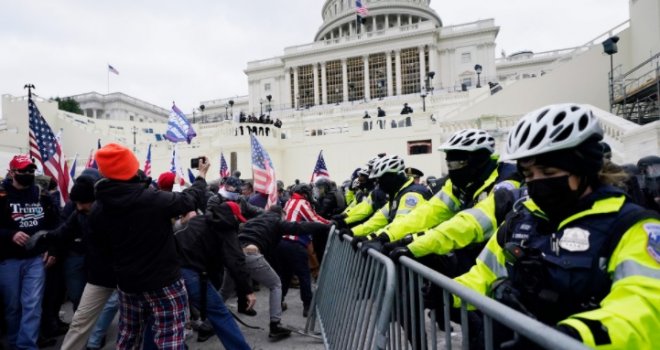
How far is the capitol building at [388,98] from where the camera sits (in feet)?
64.2

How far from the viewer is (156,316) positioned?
10.5 feet

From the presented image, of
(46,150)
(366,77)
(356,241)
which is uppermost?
(366,77)

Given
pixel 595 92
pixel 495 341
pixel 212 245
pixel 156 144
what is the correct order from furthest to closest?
pixel 156 144 → pixel 595 92 → pixel 212 245 → pixel 495 341

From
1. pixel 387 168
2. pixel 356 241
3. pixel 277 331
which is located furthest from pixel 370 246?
pixel 277 331

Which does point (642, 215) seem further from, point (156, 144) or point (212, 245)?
point (156, 144)

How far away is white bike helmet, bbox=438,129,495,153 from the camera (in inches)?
129

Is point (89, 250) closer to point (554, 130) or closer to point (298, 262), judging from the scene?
point (298, 262)

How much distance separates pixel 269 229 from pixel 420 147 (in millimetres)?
17448

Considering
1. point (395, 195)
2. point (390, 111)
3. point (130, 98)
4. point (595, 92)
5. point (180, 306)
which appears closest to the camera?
point (180, 306)

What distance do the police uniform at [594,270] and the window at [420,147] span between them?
20108mm

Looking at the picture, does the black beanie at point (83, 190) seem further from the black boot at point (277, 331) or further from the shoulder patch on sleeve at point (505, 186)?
the shoulder patch on sleeve at point (505, 186)

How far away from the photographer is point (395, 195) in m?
4.75

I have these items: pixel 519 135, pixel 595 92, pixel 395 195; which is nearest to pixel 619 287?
pixel 519 135

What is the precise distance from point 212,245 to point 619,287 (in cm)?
386
